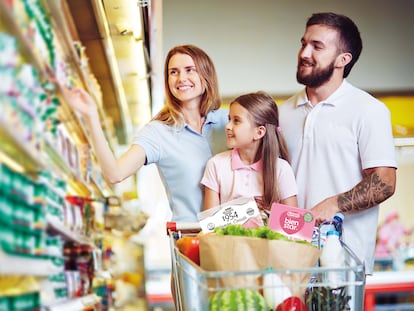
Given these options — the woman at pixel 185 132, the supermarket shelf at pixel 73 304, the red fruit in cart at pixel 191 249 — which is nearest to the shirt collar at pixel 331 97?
the woman at pixel 185 132

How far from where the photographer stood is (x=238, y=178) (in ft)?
12.1

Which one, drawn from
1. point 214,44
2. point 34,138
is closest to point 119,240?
point 214,44

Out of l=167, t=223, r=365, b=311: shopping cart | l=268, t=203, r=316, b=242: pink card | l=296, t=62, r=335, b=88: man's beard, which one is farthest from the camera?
l=296, t=62, r=335, b=88: man's beard

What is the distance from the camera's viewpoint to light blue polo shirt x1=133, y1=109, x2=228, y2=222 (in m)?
3.80

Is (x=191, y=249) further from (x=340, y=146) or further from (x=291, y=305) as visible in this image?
(x=340, y=146)

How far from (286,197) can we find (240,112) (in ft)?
1.58

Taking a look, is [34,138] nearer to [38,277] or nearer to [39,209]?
[39,209]

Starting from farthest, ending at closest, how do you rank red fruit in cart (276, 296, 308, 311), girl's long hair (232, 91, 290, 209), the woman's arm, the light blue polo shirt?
the light blue polo shirt
girl's long hair (232, 91, 290, 209)
the woman's arm
red fruit in cart (276, 296, 308, 311)

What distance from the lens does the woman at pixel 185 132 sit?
150 inches

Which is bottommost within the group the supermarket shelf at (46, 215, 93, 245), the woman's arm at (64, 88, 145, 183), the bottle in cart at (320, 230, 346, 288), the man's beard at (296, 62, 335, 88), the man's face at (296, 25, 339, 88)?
the bottle in cart at (320, 230, 346, 288)

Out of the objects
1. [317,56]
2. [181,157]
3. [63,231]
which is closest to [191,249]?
[63,231]

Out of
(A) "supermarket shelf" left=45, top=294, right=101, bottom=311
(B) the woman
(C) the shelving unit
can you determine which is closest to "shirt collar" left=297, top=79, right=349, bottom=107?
(B) the woman

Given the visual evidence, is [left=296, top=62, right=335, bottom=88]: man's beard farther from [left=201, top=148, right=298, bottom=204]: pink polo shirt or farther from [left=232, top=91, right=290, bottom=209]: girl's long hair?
[left=201, top=148, right=298, bottom=204]: pink polo shirt

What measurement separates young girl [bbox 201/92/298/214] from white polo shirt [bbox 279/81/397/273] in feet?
0.76
